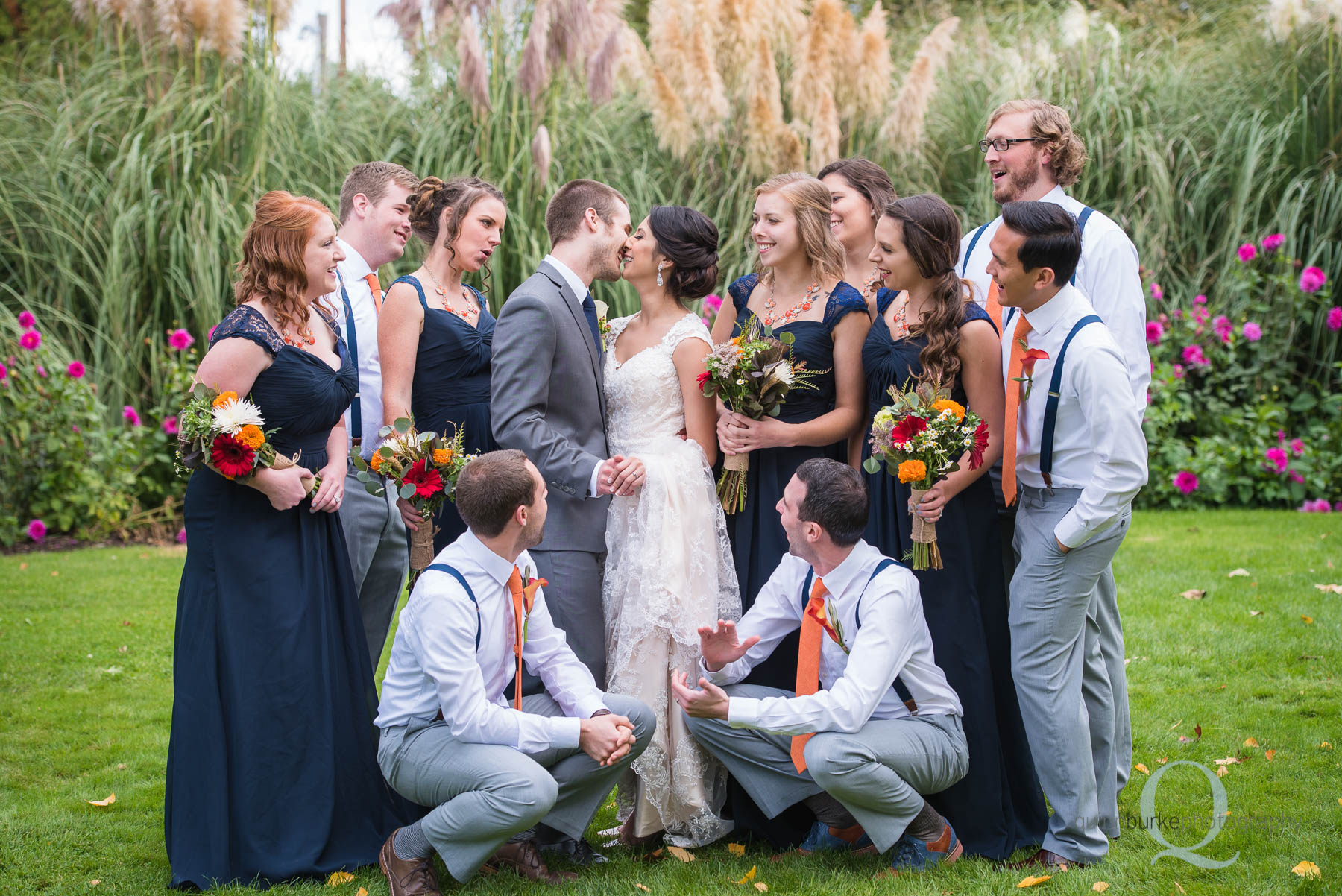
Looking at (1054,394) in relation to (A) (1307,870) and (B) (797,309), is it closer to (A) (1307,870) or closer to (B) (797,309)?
(B) (797,309)

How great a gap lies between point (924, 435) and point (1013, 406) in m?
0.40

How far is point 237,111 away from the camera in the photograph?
870 cm

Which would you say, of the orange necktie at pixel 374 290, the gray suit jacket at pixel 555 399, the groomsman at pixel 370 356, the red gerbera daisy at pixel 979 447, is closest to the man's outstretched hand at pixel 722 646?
the gray suit jacket at pixel 555 399

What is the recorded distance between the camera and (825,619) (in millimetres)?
3596

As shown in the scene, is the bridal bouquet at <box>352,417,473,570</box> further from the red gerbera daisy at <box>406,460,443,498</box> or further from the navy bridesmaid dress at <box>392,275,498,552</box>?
the navy bridesmaid dress at <box>392,275,498,552</box>

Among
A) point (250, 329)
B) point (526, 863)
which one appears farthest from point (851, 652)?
point (250, 329)

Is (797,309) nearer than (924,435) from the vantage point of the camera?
No

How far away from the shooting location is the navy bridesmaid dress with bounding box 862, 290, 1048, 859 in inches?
146

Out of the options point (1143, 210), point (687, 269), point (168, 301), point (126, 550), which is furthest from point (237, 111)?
point (1143, 210)

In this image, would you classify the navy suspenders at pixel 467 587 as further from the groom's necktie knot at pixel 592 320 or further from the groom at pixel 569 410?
the groom's necktie knot at pixel 592 320

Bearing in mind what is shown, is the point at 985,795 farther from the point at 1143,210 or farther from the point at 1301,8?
the point at 1301,8

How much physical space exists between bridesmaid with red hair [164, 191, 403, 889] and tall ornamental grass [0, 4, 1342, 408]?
14.2 ft

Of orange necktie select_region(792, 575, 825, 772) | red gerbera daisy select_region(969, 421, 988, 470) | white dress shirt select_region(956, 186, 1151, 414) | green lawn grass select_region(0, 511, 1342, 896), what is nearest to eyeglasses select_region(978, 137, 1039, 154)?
white dress shirt select_region(956, 186, 1151, 414)

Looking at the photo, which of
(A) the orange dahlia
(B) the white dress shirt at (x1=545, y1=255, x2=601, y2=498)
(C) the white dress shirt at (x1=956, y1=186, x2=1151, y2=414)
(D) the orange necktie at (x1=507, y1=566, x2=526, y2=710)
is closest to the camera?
(A) the orange dahlia
